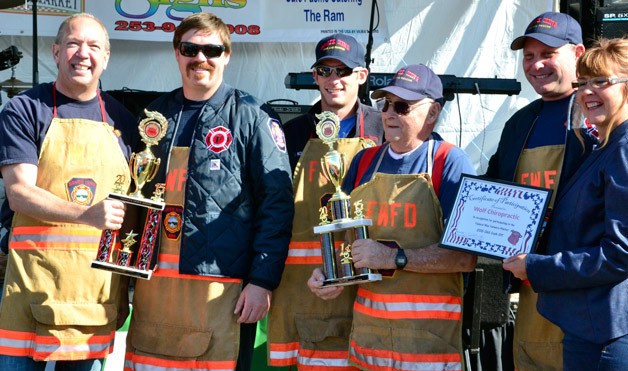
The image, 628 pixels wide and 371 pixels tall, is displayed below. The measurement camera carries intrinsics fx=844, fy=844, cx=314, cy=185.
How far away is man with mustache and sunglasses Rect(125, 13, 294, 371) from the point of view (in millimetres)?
3639

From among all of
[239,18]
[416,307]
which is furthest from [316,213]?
[239,18]

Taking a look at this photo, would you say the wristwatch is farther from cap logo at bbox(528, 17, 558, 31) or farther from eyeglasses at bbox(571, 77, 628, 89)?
cap logo at bbox(528, 17, 558, 31)

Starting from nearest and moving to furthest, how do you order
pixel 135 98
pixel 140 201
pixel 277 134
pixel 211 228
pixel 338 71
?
pixel 140 201 → pixel 211 228 → pixel 277 134 → pixel 338 71 → pixel 135 98

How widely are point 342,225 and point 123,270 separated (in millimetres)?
940

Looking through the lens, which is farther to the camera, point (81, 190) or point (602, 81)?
point (81, 190)

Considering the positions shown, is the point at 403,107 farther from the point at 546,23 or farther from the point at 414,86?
the point at 546,23

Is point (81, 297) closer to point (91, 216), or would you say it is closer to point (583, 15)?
point (91, 216)

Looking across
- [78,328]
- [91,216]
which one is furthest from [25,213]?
[78,328]

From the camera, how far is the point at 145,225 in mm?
3678

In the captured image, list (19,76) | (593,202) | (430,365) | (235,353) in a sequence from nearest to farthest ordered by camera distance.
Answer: (593,202) → (430,365) → (235,353) → (19,76)

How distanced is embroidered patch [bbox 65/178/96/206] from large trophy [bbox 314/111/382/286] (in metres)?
1.03

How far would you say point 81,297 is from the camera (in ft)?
12.1

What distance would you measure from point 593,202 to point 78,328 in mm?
2210

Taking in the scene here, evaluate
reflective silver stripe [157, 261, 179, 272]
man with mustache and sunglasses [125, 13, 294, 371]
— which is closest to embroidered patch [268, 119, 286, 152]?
man with mustache and sunglasses [125, 13, 294, 371]
